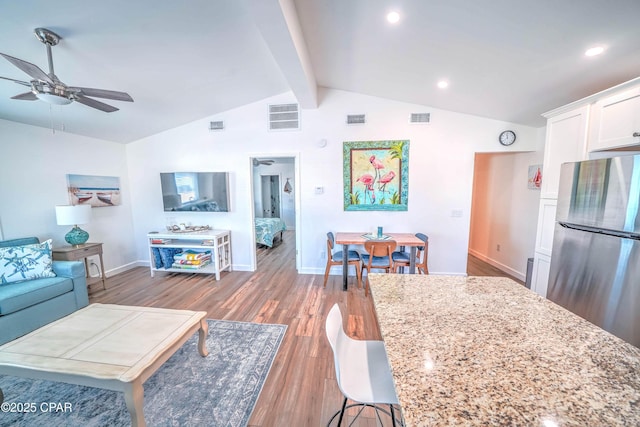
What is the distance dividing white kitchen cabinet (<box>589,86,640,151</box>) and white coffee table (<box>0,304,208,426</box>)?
3769 millimetres

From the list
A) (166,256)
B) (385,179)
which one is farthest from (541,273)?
(166,256)

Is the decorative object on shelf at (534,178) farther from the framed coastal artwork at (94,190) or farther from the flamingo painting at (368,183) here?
the framed coastal artwork at (94,190)

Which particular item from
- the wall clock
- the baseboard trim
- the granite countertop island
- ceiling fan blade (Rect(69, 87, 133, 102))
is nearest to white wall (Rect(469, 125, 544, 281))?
the baseboard trim

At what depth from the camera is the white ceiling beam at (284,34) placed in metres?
1.63

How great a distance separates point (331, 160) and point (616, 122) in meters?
3.02

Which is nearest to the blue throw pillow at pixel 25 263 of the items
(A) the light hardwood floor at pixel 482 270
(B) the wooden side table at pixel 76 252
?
(B) the wooden side table at pixel 76 252

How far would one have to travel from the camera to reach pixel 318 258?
13.7 feet

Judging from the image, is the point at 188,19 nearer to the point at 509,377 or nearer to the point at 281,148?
the point at 281,148

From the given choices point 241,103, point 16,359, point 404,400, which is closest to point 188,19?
point 241,103

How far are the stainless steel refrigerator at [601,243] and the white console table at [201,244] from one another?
14.1 feet

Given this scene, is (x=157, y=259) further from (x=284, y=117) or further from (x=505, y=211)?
(x=505, y=211)

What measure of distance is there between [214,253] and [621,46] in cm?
501

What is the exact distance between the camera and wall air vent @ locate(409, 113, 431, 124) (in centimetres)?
372

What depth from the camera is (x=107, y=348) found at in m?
1.64
